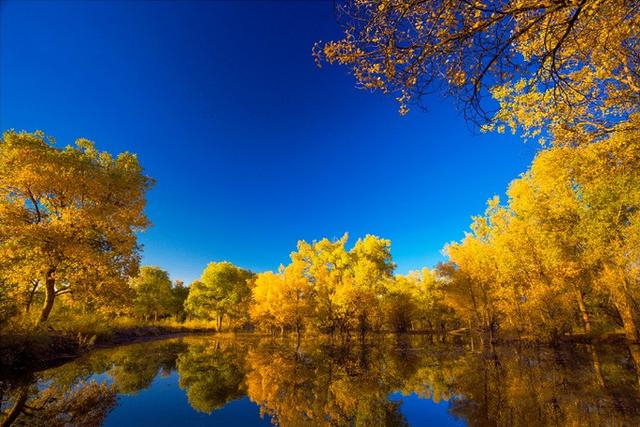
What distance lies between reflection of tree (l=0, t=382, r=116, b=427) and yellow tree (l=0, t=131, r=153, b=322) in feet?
24.5

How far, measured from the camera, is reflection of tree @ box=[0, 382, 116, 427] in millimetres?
6977

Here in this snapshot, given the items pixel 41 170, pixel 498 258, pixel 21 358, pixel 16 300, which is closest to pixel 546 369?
pixel 498 258

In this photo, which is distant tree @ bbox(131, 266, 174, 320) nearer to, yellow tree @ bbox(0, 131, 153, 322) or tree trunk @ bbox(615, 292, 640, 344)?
yellow tree @ bbox(0, 131, 153, 322)

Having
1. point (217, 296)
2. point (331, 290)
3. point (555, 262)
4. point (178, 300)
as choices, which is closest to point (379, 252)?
point (331, 290)

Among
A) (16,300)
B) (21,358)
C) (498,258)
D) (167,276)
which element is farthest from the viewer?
(167,276)

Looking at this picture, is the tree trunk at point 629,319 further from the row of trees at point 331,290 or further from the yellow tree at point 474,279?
the row of trees at point 331,290

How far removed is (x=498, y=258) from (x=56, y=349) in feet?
107

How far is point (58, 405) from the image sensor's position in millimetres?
8023

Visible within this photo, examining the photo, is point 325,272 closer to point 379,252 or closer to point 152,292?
point 379,252

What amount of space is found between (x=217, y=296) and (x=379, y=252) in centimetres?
2705

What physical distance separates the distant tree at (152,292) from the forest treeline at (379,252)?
942 inches

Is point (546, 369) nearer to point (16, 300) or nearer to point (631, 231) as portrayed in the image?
point (631, 231)

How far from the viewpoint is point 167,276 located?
60250 millimetres

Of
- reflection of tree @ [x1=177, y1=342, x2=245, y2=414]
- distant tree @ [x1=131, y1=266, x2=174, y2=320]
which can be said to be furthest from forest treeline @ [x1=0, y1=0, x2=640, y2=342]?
distant tree @ [x1=131, y1=266, x2=174, y2=320]
